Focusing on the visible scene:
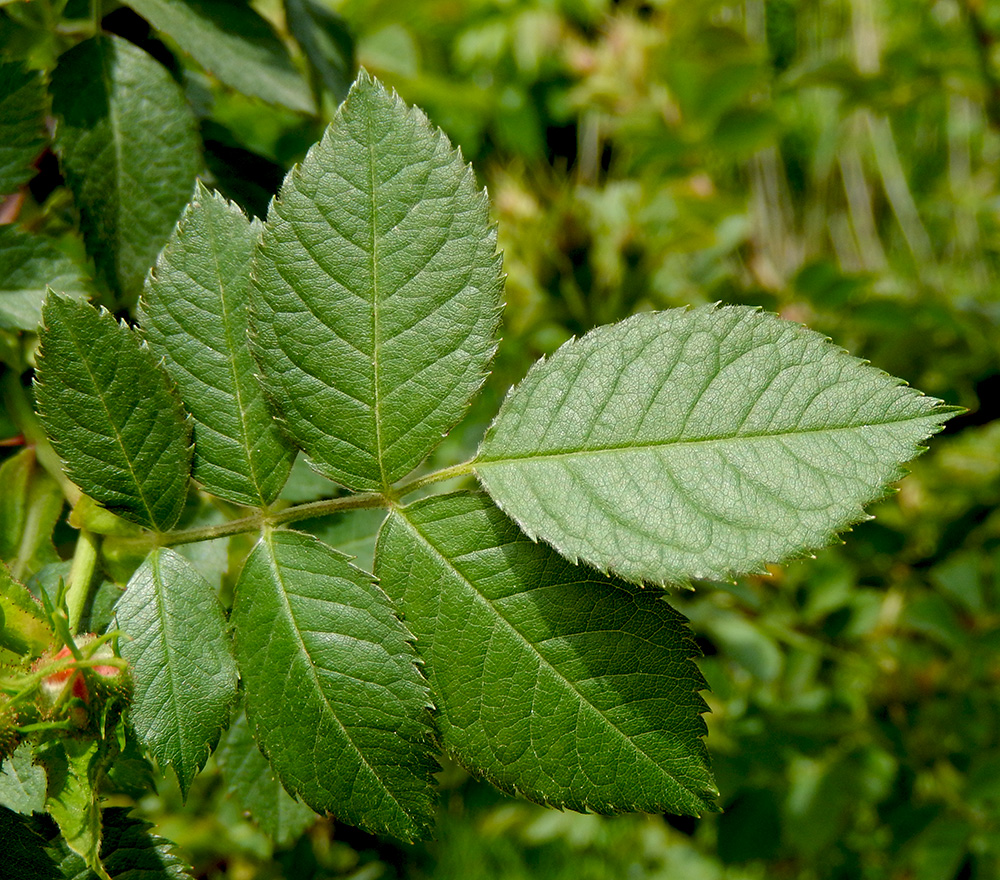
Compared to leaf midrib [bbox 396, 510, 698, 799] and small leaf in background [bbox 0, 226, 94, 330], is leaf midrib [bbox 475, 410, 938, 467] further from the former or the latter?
small leaf in background [bbox 0, 226, 94, 330]

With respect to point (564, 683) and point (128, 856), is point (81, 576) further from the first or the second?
point (564, 683)

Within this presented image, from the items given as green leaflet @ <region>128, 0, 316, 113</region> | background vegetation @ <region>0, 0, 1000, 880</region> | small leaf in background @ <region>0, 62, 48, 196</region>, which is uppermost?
green leaflet @ <region>128, 0, 316, 113</region>

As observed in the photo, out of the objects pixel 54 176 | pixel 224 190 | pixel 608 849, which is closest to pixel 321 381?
pixel 224 190

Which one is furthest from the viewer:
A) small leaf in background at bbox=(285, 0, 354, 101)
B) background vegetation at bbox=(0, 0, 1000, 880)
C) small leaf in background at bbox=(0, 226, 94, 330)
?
background vegetation at bbox=(0, 0, 1000, 880)

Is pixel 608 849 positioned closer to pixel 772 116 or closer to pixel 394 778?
pixel 772 116

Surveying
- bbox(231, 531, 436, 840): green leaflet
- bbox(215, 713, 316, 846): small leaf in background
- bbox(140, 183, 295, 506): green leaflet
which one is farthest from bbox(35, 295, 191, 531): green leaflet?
bbox(215, 713, 316, 846): small leaf in background

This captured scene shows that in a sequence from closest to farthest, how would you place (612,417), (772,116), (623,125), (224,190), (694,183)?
(612,417) → (224,190) → (772,116) → (623,125) → (694,183)

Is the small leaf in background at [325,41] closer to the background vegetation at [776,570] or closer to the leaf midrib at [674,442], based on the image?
the background vegetation at [776,570]
